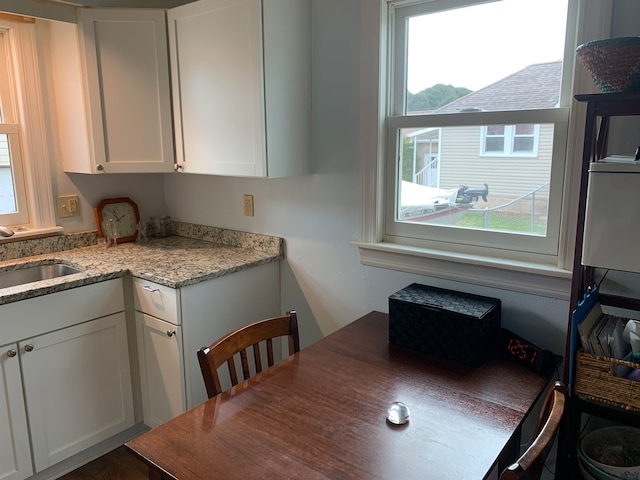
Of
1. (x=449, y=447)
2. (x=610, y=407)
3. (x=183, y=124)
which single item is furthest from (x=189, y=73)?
(x=610, y=407)

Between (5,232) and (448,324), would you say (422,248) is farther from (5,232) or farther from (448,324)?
(5,232)

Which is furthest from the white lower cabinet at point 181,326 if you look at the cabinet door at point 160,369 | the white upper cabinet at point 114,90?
the white upper cabinet at point 114,90

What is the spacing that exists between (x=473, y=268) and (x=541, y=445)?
892 millimetres

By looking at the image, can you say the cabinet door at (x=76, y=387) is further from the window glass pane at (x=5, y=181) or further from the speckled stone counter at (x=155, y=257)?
the window glass pane at (x=5, y=181)

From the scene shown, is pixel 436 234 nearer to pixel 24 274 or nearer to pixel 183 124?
pixel 183 124

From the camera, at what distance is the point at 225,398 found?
1.36 meters

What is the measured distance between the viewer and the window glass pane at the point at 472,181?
1.70 m

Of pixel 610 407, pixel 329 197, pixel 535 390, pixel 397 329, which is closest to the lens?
pixel 610 407

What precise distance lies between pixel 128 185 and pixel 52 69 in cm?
68

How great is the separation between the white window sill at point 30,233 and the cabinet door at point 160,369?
0.69 m

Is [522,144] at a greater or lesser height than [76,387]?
greater

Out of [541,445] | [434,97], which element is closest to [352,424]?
[541,445]

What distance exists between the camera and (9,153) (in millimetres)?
2379

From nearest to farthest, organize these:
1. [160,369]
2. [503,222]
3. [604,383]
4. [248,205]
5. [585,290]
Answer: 1. [604,383]
2. [585,290]
3. [503,222]
4. [160,369]
5. [248,205]
